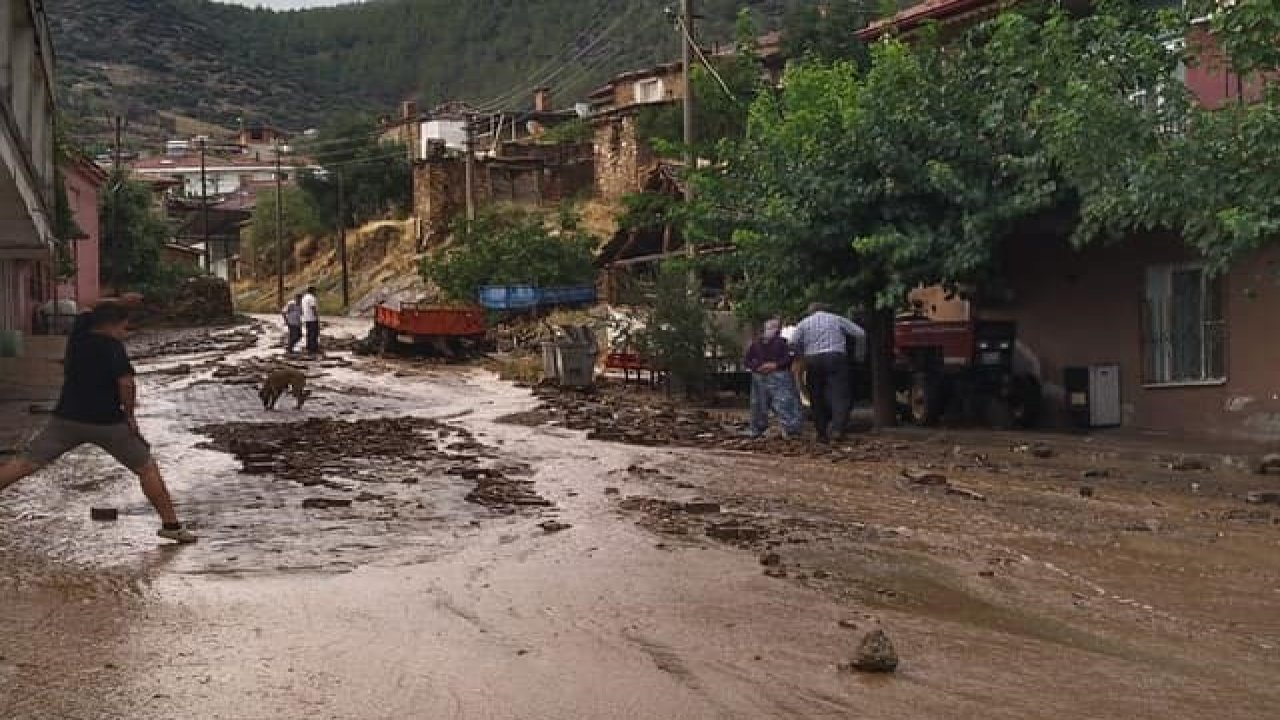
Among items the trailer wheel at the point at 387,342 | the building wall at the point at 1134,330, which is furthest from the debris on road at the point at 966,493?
the trailer wheel at the point at 387,342

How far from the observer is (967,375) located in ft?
63.0

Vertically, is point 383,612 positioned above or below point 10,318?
below

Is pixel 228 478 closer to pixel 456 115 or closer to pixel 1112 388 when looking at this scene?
pixel 1112 388

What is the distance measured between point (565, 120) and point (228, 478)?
213 feet

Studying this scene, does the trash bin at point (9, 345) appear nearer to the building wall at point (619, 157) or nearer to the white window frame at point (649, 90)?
the building wall at point (619, 157)

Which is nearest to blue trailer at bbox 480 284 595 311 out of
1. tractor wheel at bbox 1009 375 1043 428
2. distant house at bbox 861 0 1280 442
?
distant house at bbox 861 0 1280 442

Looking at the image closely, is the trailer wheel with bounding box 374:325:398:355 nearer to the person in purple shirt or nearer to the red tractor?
the red tractor

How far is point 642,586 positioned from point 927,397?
39.2 ft

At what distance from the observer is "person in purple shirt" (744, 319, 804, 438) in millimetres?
17406

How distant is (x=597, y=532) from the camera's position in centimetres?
1034

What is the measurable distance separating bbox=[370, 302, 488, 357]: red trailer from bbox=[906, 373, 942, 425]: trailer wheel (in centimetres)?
1673

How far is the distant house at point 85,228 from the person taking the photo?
4253 centimetres

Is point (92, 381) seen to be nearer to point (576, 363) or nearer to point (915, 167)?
point (915, 167)

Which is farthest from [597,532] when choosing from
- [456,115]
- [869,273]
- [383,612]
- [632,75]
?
[456,115]
